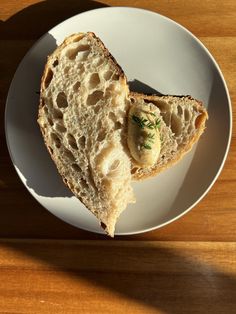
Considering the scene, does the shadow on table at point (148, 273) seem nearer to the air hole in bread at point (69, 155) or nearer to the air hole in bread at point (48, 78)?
the air hole in bread at point (69, 155)

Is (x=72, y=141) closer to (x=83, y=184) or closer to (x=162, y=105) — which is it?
(x=83, y=184)

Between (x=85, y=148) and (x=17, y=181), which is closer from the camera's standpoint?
(x=85, y=148)

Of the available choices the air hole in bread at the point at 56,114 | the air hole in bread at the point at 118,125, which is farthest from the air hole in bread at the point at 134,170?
the air hole in bread at the point at 56,114

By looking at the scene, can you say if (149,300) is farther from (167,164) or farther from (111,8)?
(111,8)

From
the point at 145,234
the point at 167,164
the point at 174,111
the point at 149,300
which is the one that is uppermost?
the point at 174,111

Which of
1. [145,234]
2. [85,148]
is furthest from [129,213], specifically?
[85,148]

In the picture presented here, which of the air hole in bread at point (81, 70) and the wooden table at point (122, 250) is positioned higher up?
the air hole in bread at point (81, 70)

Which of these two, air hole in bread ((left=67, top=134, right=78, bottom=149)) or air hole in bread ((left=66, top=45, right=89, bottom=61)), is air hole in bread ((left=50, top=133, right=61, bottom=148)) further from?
air hole in bread ((left=66, top=45, right=89, bottom=61))

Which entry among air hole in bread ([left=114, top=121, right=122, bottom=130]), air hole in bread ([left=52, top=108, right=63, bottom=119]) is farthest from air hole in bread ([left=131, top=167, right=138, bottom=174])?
air hole in bread ([left=52, top=108, right=63, bottom=119])
